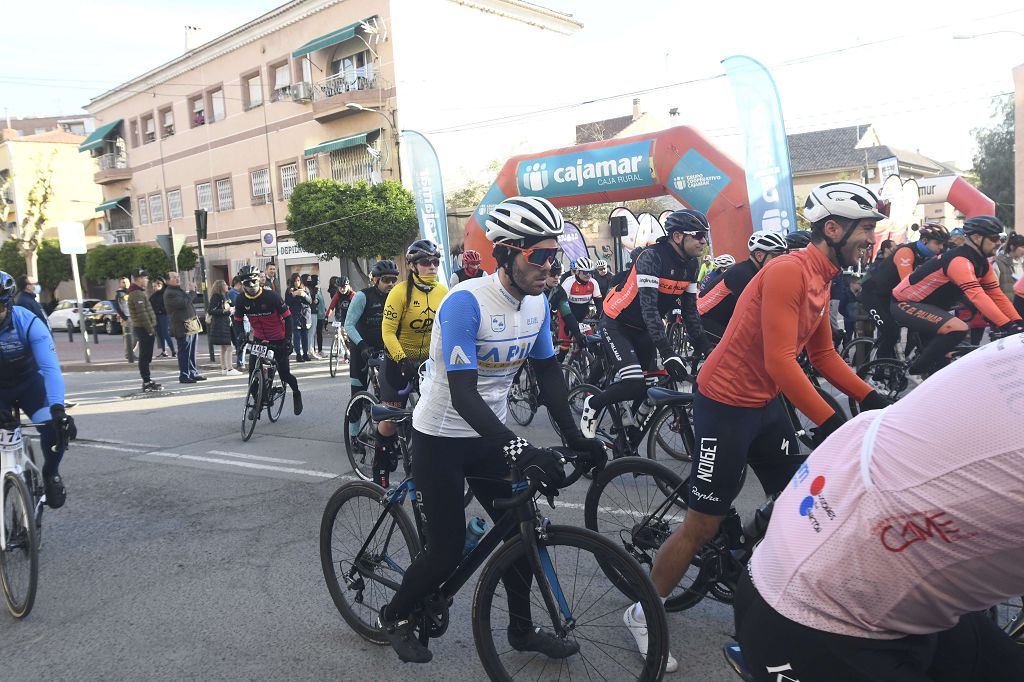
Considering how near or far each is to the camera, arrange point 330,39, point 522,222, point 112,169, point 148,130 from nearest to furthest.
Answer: point 522,222 < point 330,39 < point 148,130 < point 112,169

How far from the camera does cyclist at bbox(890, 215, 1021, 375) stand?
6.46m

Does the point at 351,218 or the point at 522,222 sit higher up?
the point at 351,218

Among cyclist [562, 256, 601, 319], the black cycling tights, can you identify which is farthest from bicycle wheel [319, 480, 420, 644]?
cyclist [562, 256, 601, 319]

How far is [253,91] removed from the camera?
3444cm

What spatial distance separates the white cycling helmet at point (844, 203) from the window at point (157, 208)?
1713 inches

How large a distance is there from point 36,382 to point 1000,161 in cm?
4761

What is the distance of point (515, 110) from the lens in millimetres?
33969

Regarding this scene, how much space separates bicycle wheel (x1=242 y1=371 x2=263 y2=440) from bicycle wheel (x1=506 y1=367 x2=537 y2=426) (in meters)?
2.97

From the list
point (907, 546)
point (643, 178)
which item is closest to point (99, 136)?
point (643, 178)

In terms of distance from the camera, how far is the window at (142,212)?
140 ft

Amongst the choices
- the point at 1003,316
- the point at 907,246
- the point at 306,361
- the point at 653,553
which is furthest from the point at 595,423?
the point at 306,361

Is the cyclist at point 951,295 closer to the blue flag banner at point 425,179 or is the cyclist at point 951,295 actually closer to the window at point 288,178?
the blue flag banner at point 425,179

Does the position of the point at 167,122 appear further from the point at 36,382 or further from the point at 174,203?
the point at 36,382

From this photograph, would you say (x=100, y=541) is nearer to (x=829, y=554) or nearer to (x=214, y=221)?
(x=829, y=554)
